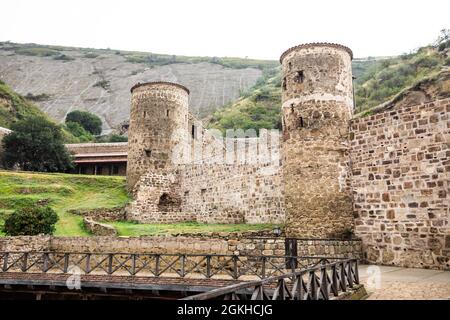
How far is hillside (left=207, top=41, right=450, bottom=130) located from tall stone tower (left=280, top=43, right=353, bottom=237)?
7.36m

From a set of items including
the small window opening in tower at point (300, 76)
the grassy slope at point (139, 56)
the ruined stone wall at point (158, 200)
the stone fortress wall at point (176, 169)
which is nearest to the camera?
the small window opening in tower at point (300, 76)

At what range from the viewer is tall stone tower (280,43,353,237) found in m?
14.9

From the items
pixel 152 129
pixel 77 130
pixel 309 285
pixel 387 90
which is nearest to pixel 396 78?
pixel 387 90

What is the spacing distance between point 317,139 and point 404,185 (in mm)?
3425

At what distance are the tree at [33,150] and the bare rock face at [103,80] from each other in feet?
126

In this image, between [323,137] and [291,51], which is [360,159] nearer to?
[323,137]

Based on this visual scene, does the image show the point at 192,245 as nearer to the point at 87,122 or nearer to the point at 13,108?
the point at 13,108

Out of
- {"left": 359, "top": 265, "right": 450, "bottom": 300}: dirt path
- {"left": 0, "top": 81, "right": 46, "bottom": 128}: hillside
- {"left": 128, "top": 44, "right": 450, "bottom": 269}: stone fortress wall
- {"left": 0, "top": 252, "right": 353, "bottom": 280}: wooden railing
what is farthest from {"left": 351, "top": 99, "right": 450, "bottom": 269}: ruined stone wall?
{"left": 0, "top": 81, "right": 46, "bottom": 128}: hillside

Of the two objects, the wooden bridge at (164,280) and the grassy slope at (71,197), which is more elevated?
the grassy slope at (71,197)

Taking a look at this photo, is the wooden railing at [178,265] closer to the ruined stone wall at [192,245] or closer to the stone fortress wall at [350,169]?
the ruined stone wall at [192,245]

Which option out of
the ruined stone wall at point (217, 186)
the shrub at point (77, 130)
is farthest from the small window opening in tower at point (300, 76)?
the shrub at point (77, 130)

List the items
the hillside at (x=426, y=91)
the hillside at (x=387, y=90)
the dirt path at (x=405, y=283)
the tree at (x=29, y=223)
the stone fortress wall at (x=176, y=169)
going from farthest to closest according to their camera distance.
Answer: the hillside at (x=387, y=90), the stone fortress wall at (x=176, y=169), the hillside at (x=426, y=91), the tree at (x=29, y=223), the dirt path at (x=405, y=283)

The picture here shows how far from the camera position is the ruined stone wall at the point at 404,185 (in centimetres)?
1275

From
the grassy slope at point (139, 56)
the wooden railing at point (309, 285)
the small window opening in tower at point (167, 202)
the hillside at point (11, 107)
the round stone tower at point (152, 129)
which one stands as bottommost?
the wooden railing at point (309, 285)
